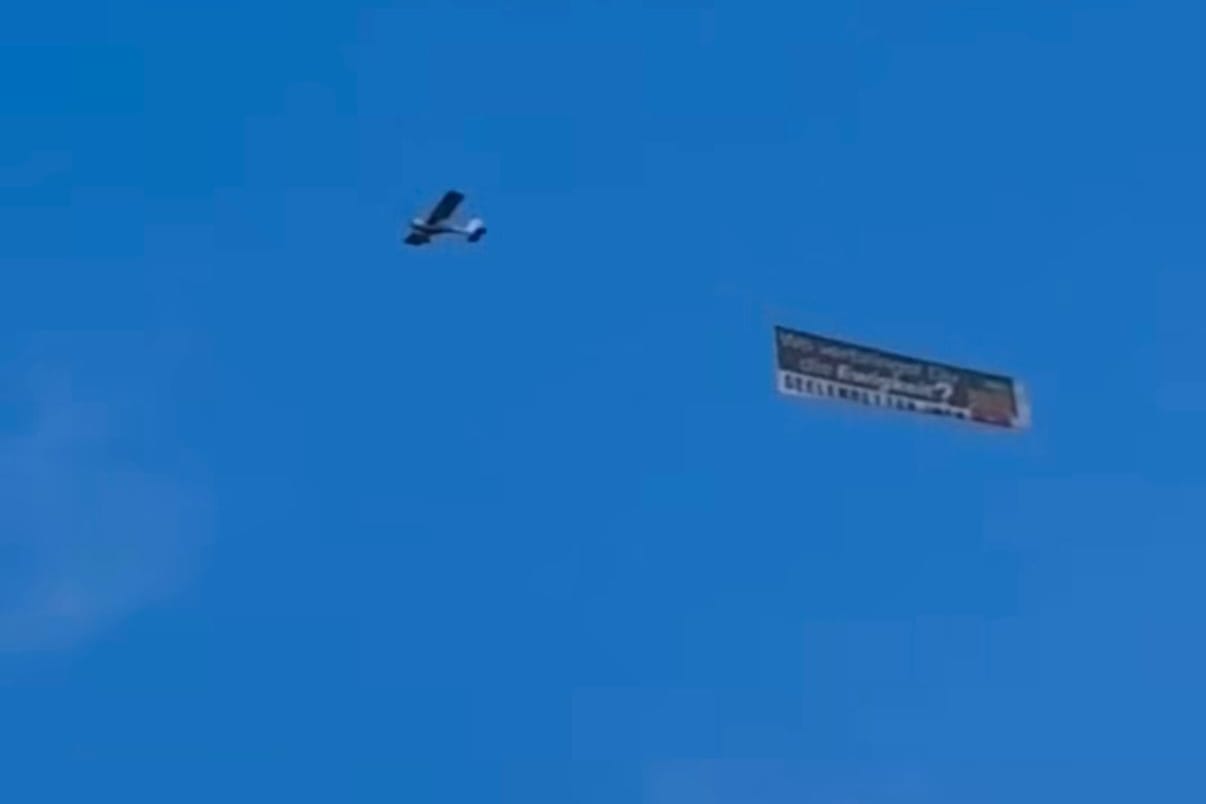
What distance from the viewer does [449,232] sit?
54.3m

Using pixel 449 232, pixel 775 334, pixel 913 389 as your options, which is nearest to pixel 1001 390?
pixel 913 389

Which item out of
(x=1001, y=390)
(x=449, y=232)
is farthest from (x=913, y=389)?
(x=449, y=232)

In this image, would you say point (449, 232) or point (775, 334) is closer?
point (775, 334)

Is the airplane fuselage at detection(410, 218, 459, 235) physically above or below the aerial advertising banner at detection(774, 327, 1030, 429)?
above

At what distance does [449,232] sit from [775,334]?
13.1 m

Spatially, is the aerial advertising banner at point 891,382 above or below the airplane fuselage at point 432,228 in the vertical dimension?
below

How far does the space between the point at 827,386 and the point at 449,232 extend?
44.4 ft

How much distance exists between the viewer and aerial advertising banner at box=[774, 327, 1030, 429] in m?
43.2

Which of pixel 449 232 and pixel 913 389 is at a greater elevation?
pixel 449 232

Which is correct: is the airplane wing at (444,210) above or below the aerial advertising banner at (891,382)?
above

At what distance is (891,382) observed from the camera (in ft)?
146

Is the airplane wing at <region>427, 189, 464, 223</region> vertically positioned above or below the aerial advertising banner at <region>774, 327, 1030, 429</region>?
above

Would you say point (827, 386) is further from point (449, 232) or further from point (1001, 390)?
point (449, 232)

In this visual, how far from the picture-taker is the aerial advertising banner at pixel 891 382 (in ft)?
142
